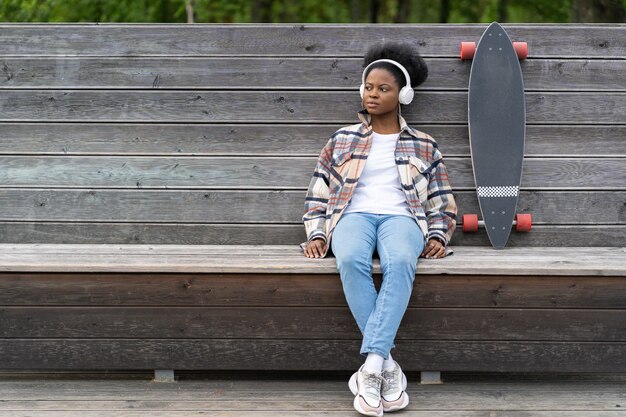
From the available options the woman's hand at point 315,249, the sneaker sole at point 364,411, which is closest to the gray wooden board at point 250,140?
the woman's hand at point 315,249

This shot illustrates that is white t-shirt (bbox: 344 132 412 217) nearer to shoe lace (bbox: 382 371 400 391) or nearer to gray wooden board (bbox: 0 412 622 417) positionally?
shoe lace (bbox: 382 371 400 391)

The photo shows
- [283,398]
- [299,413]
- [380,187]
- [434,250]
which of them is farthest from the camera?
[380,187]

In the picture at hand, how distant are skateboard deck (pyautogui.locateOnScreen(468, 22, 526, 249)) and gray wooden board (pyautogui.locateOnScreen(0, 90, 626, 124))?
0.09m

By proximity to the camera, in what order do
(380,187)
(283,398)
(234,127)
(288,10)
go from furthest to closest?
1. (288,10)
2. (234,127)
3. (380,187)
4. (283,398)

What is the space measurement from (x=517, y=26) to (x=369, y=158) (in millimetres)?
1030

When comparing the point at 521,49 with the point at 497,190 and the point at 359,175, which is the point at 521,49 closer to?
the point at 497,190

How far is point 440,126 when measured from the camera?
4.17m

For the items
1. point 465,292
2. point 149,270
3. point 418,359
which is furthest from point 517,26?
point 149,270

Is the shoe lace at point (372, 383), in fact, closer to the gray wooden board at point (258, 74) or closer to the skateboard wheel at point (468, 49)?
the gray wooden board at point (258, 74)

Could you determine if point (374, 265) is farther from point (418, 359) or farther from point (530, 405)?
point (530, 405)

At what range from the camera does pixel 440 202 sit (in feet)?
12.6

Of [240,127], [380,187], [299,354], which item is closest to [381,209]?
[380,187]

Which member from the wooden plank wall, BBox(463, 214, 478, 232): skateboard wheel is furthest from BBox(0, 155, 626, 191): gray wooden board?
BBox(463, 214, 478, 232): skateboard wheel

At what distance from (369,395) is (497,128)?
1.47 metres
